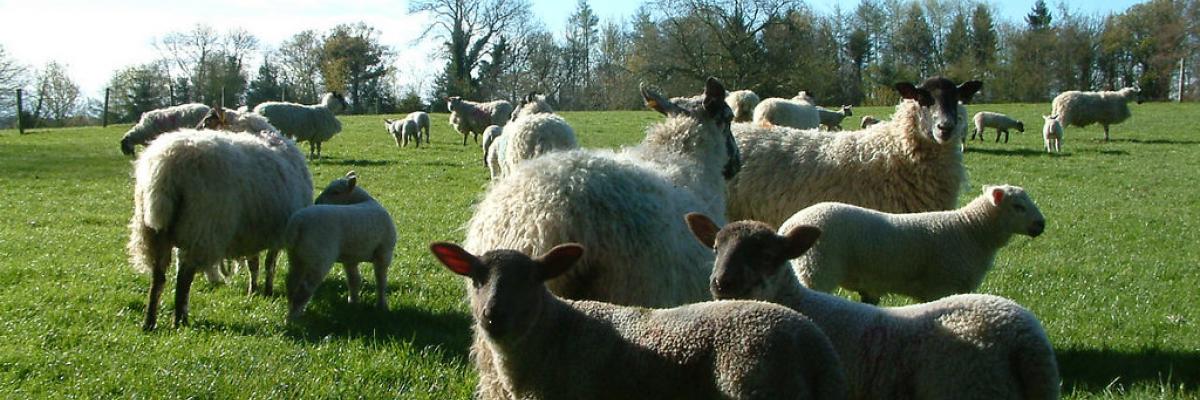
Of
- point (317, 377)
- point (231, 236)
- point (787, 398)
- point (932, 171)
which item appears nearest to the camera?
point (787, 398)

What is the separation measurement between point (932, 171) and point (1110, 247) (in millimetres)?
4276

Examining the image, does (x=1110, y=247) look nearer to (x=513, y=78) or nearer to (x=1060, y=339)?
(x=1060, y=339)

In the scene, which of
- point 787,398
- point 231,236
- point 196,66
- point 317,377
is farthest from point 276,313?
point 196,66

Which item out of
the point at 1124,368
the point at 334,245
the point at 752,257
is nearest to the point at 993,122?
the point at 1124,368

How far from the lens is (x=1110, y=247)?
10711mm

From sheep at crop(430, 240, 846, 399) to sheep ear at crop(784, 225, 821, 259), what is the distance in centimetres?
65

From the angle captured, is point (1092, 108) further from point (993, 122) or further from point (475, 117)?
point (475, 117)

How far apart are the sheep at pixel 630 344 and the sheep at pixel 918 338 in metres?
0.50

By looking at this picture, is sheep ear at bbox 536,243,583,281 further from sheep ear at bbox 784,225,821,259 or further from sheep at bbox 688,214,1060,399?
sheep ear at bbox 784,225,821,259

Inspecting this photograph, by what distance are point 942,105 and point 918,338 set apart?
15.1 ft

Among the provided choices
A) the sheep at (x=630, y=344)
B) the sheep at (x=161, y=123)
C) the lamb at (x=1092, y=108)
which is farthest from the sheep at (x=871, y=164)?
the lamb at (x=1092, y=108)

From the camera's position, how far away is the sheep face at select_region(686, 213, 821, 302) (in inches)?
134

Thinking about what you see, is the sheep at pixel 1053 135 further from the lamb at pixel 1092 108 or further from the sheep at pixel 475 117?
the sheep at pixel 475 117

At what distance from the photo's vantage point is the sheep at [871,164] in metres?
7.75
